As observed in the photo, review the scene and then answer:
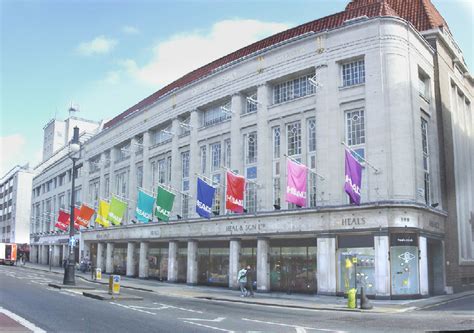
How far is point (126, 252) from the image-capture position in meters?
55.7

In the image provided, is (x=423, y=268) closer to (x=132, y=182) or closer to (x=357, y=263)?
(x=357, y=263)

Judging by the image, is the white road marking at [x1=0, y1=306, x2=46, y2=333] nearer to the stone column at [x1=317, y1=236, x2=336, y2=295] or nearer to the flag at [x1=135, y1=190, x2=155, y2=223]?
the stone column at [x1=317, y1=236, x2=336, y2=295]

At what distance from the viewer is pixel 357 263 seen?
30.9 m

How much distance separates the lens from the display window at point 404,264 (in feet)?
97.3

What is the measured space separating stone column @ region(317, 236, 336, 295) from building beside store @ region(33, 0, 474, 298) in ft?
0.24

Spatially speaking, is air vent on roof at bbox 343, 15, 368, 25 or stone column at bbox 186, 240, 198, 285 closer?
air vent on roof at bbox 343, 15, 368, 25

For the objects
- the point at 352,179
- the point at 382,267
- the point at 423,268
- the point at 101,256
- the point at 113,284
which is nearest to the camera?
the point at 113,284

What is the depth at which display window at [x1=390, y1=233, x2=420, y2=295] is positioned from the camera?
97.3 feet

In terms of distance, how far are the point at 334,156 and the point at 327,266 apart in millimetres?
6985

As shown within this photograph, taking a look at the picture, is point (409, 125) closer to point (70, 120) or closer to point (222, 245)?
point (222, 245)

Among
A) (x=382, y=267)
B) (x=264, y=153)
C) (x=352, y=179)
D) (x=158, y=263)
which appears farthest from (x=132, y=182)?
(x=382, y=267)

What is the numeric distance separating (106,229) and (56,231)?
82.1ft

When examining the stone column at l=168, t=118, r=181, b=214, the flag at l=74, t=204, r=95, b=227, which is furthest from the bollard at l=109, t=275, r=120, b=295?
the flag at l=74, t=204, r=95, b=227

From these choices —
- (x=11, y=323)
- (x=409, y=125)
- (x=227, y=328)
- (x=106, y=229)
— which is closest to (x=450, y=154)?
(x=409, y=125)
